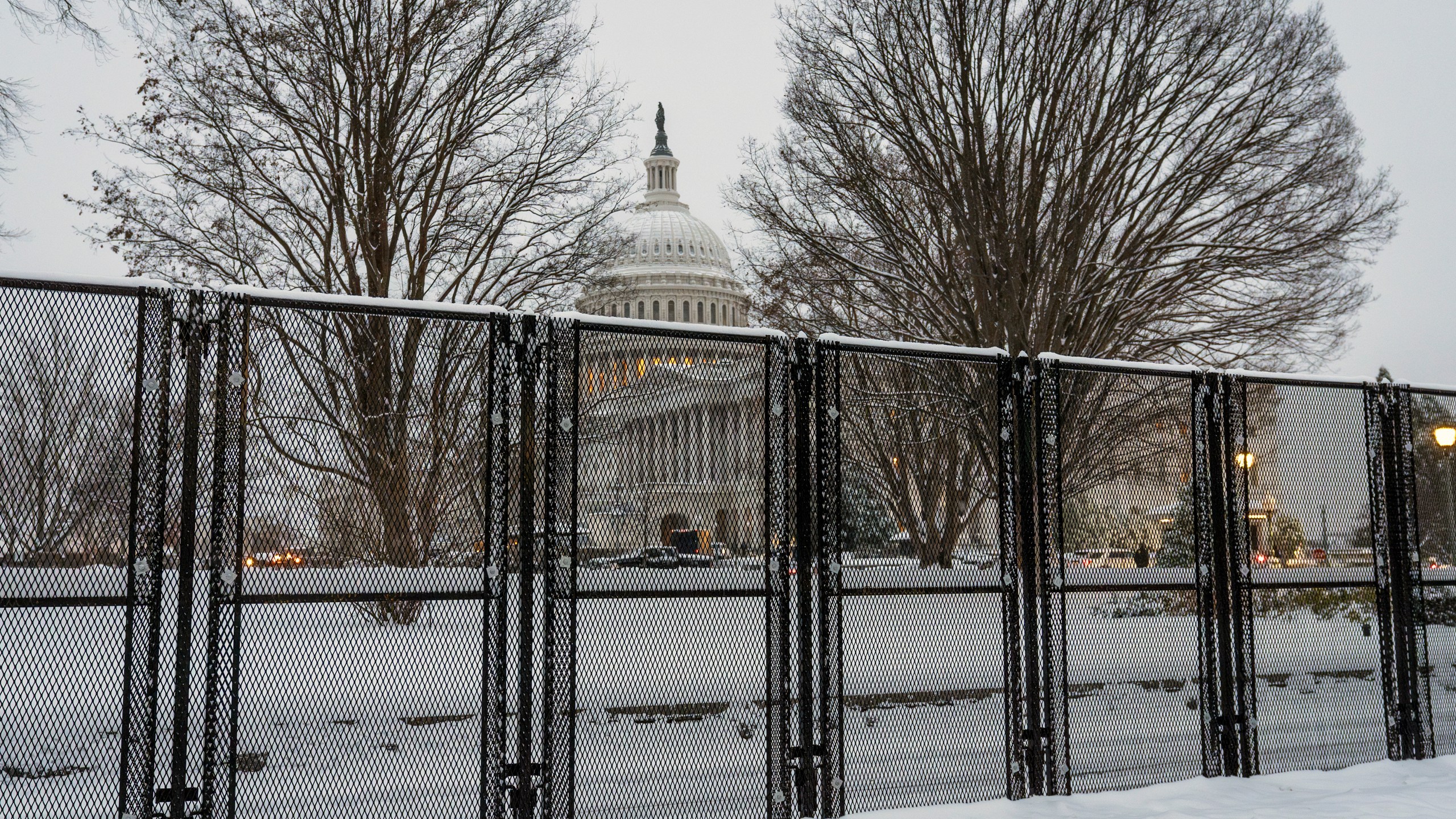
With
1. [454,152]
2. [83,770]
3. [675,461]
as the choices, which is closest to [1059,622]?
[675,461]

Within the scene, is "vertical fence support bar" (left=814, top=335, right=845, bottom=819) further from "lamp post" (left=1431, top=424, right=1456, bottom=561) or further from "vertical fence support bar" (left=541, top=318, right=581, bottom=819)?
"lamp post" (left=1431, top=424, right=1456, bottom=561)

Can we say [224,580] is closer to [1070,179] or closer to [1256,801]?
[1256,801]

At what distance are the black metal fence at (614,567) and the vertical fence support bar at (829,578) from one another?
24 millimetres

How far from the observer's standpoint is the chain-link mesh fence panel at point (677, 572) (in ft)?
21.6

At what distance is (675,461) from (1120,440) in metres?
3.97

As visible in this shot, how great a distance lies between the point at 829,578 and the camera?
7027mm

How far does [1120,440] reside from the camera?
894 cm

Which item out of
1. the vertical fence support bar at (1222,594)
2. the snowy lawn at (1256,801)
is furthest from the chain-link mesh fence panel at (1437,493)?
the vertical fence support bar at (1222,594)

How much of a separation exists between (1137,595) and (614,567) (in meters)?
3.97

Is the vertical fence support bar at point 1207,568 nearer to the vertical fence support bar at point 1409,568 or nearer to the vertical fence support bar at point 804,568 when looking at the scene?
the vertical fence support bar at point 1409,568

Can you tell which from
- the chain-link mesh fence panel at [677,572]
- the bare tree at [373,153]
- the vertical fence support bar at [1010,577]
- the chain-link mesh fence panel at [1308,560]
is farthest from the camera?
the bare tree at [373,153]

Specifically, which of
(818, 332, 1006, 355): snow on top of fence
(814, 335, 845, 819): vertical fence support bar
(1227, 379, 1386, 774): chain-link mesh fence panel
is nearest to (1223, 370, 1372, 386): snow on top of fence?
(1227, 379, 1386, 774): chain-link mesh fence panel

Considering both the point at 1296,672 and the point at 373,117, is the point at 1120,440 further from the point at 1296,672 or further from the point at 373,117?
the point at 373,117

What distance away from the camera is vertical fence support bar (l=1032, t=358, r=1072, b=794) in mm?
7668
